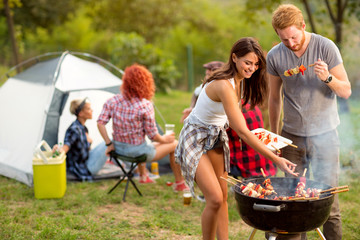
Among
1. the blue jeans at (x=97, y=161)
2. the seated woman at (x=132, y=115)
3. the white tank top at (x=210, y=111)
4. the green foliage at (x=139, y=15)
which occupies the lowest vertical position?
the blue jeans at (x=97, y=161)

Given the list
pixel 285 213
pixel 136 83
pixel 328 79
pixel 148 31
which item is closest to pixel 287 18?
pixel 328 79

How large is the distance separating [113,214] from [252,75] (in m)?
2.05

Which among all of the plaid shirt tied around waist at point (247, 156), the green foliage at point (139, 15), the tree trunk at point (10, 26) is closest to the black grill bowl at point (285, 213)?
the plaid shirt tied around waist at point (247, 156)

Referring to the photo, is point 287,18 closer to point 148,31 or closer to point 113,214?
point 113,214

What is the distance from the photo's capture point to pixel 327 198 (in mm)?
2457

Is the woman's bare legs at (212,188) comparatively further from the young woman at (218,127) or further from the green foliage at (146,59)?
the green foliage at (146,59)

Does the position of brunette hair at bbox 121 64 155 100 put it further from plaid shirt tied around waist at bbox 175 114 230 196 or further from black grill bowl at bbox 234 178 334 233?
black grill bowl at bbox 234 178 334 233

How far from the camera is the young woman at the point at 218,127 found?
2707 millimetres

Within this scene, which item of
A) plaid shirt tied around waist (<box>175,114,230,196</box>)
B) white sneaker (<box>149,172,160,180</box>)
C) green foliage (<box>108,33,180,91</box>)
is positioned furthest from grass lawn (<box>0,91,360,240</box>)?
green foliage (<box>108,33,180,91</box>)

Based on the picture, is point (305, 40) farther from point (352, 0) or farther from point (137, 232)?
point (352, 0)

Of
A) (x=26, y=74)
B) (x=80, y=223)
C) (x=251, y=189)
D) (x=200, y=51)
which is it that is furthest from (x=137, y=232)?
(x=200, y=51)

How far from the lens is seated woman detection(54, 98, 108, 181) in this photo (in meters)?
5.18

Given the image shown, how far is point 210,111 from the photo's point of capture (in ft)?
9.39

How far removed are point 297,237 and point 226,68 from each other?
122 centimetres
